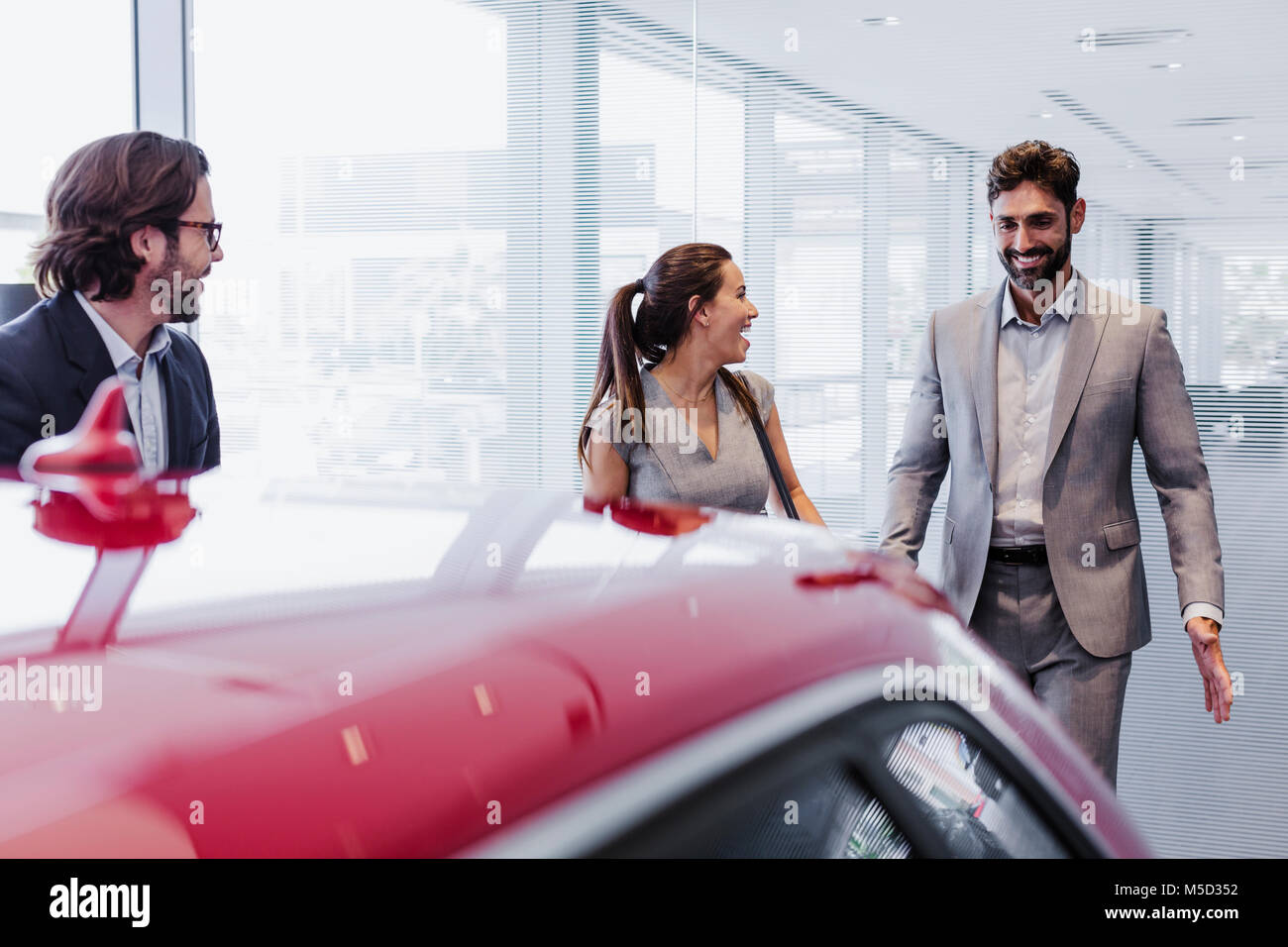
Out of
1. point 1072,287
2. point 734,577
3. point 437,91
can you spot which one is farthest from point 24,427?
point 437,91

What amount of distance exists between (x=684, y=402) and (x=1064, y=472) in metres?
0.82

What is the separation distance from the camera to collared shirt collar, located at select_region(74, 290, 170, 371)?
6.57 ft

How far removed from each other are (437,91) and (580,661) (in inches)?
147

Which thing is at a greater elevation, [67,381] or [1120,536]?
[67,381]

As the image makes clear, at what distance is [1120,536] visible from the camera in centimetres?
228

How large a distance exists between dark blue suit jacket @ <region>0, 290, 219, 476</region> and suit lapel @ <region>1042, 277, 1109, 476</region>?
162cm

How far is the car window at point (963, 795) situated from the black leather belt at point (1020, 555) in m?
1.53

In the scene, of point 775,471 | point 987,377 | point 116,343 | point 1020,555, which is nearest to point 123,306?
point 116,343

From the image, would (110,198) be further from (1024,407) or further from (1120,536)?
(1120,536)

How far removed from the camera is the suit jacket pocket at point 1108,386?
2.27 meters

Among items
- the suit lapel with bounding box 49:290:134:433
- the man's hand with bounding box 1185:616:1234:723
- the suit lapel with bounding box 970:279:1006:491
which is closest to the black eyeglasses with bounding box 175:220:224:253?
the suit lapel with bounding box 49:290:134:433

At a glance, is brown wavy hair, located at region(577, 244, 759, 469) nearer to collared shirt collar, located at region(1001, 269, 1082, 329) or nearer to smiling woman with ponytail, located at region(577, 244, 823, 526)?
smiling woman with ponytail, located at region(577, 244, 823, 526)

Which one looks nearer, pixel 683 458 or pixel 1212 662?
pixel 1212 662
